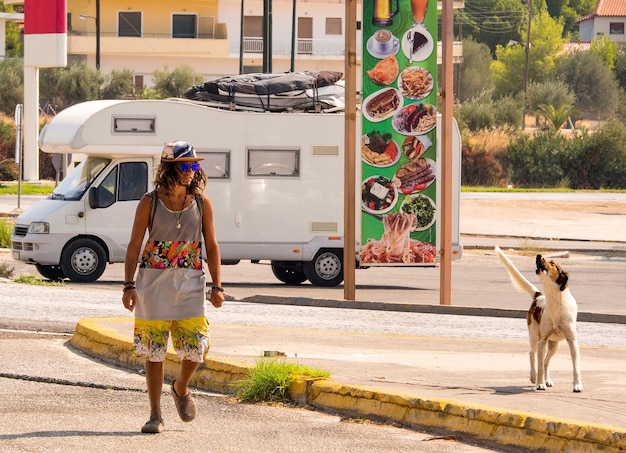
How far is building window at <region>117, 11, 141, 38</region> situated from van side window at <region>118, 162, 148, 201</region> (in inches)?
2400

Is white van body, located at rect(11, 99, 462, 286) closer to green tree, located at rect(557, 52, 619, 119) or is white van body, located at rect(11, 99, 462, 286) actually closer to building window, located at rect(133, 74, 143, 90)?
building window, located at rect(133, 74, 143, 90)

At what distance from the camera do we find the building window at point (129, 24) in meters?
79.9

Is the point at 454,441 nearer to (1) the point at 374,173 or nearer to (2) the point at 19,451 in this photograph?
(2) the point at 19,451

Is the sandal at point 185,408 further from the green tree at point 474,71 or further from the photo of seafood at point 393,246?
the green tree at point 474,71

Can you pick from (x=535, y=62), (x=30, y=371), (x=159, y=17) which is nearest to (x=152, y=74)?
(x=159, y=17)

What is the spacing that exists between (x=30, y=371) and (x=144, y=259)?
110 inches

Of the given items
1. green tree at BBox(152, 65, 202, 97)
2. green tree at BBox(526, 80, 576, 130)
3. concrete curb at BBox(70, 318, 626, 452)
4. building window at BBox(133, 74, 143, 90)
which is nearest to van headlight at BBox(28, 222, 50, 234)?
concrete curb at BBox(70, 318, 626, 452)

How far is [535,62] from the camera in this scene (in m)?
109

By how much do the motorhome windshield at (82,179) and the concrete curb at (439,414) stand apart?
10.9 metres

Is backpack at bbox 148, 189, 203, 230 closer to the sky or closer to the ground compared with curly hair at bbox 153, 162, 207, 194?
closer to the ground

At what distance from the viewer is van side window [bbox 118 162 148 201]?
2038 centimetres

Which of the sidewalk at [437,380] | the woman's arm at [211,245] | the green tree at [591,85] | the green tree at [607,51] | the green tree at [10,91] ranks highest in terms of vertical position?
the green tree at [607,51]

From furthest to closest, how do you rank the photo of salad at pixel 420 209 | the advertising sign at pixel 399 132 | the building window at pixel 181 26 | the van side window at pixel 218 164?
the building window at pixel 181 26 < the van side window at pixel 218 164 < the photo of salad at pixel 420 209 < the advertising sign at pixel 399 132

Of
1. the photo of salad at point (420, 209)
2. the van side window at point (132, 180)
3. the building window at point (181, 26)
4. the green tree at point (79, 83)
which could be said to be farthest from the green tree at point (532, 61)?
the photo of salad at point (420, 209)
